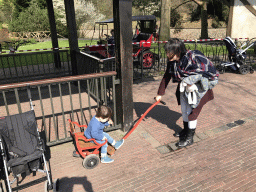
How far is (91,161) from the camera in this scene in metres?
3.15

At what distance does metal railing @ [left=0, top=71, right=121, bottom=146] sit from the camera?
327 centimetres

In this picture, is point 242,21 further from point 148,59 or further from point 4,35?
point 4,35

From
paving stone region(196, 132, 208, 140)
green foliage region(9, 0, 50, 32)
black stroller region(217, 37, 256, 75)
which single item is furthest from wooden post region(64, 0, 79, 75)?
green foliage region(9, 0, 50, 32)

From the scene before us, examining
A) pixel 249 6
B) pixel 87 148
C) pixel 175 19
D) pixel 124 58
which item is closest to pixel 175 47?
pixel 124 58

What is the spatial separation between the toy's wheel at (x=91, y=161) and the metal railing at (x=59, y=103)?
80 centimetres

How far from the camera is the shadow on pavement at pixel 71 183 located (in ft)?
9.14

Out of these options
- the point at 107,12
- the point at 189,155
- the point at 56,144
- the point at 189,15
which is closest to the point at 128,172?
the point at 189,155

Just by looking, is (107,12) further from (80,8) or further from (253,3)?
(253,3)

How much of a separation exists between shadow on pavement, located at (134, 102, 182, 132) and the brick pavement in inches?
0.8

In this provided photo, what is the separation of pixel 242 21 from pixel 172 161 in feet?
43.6

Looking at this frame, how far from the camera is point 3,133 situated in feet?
8.68

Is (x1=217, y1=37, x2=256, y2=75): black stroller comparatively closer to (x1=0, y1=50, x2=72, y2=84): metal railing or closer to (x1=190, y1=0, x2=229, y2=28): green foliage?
(x1=0, y1=50, x2=72, y2=84): metal railing

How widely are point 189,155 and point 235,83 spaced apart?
189 inches

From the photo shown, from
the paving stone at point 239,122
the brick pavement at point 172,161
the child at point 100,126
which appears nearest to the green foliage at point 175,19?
the brick pavement at point 172,161
